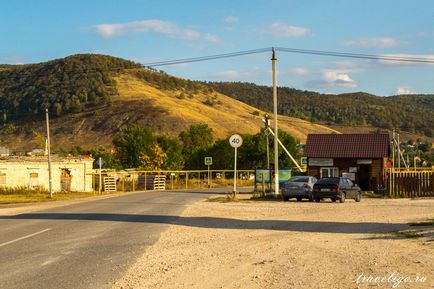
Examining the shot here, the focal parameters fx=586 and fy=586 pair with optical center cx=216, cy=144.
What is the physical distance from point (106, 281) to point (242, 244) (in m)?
4.75

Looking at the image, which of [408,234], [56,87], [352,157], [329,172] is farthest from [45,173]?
[56,87]

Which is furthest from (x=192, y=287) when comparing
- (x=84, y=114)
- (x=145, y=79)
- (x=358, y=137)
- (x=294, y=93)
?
(x=294, y=93)

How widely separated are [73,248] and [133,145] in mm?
73485

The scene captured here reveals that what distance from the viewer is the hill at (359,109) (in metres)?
133

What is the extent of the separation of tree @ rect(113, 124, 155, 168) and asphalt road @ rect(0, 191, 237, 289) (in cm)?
6385

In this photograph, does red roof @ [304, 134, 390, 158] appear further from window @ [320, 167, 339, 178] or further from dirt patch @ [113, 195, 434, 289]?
dirt patch @ [113, 195, 434, 289]

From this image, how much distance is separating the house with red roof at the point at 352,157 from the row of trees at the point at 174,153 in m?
27.7

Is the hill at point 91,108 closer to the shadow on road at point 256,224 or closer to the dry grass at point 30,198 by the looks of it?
the dry grass at point 30,198

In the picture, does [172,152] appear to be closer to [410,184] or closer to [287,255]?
[410,184]

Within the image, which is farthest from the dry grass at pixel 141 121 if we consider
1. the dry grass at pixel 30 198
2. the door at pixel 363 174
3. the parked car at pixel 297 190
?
the parked car at pixel 297 190

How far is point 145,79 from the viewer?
16800cm

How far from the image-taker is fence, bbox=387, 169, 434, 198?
1361 inches

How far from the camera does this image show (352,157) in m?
46.4

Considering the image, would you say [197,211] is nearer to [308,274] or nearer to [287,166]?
[308,274]
